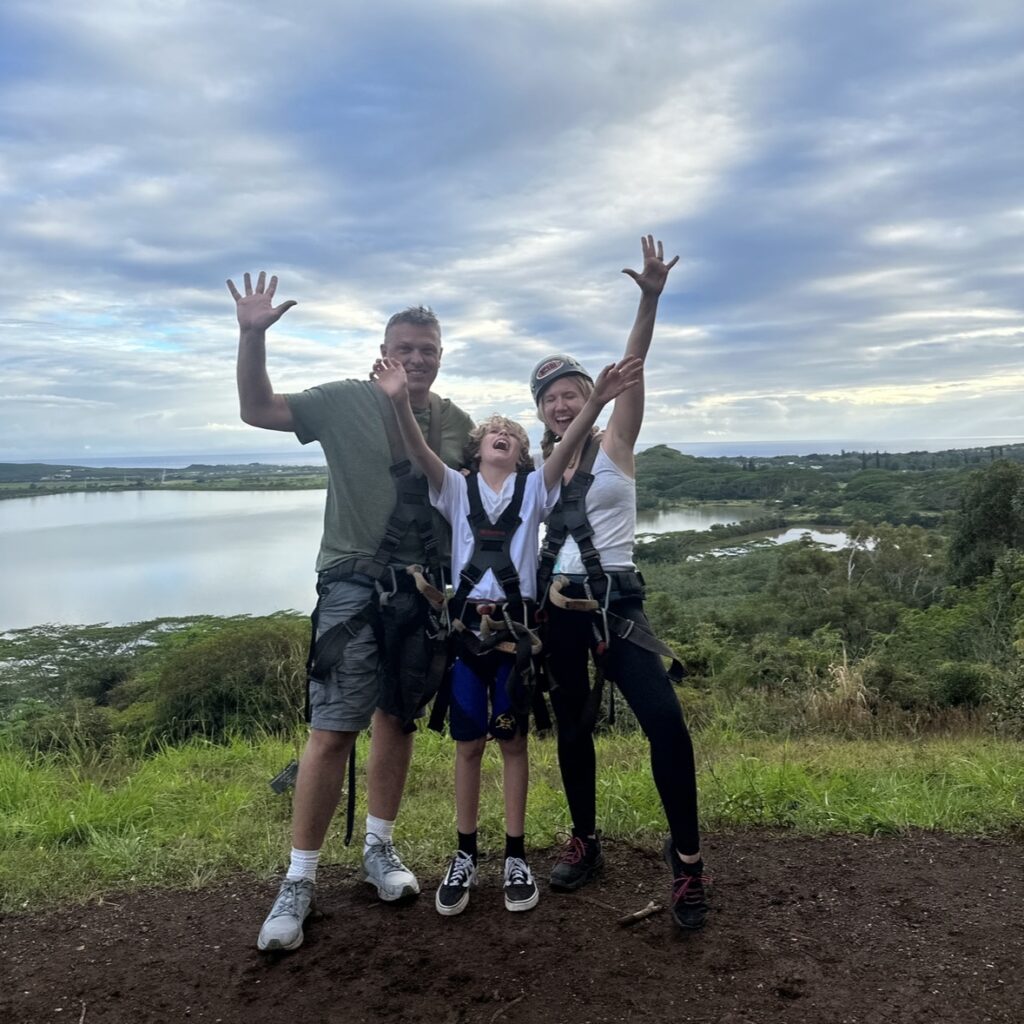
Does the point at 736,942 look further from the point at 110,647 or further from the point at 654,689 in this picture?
the point at 110,647

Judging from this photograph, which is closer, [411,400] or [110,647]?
[411,400]

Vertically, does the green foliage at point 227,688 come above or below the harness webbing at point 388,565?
below

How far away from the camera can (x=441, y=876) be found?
3514mm

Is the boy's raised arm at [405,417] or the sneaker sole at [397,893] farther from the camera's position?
the sneaker sole at [397,893]

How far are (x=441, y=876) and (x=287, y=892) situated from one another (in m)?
0.71

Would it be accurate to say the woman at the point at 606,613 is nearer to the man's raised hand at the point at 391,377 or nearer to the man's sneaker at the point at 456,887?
the man's sneaker at the point at 456,887

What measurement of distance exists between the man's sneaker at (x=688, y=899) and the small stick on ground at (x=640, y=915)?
0.31ft

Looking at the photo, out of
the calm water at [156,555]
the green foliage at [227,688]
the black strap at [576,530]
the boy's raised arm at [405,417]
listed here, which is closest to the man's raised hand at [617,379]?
the black strap at [576,530]

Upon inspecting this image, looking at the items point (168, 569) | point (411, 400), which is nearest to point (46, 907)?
point (411, 400)

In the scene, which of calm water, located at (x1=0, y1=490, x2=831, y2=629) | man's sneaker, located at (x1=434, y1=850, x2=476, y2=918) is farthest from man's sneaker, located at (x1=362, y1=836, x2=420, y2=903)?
calm water, located at (x1=0, y1=490, x2=831, y2=629)

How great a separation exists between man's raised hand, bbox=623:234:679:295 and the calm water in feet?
41.2

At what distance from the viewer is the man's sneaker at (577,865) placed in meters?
3.30

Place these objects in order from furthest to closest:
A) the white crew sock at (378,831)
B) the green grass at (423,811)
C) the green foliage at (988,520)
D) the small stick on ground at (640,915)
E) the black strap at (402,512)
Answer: the green foliage at (988,520)
the green grass at (423,811)
the white crew sock at (378,831)
the black strap at (402,512)
the small stick on ground at (640,915)

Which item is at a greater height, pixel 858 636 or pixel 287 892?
pixel 287 892
